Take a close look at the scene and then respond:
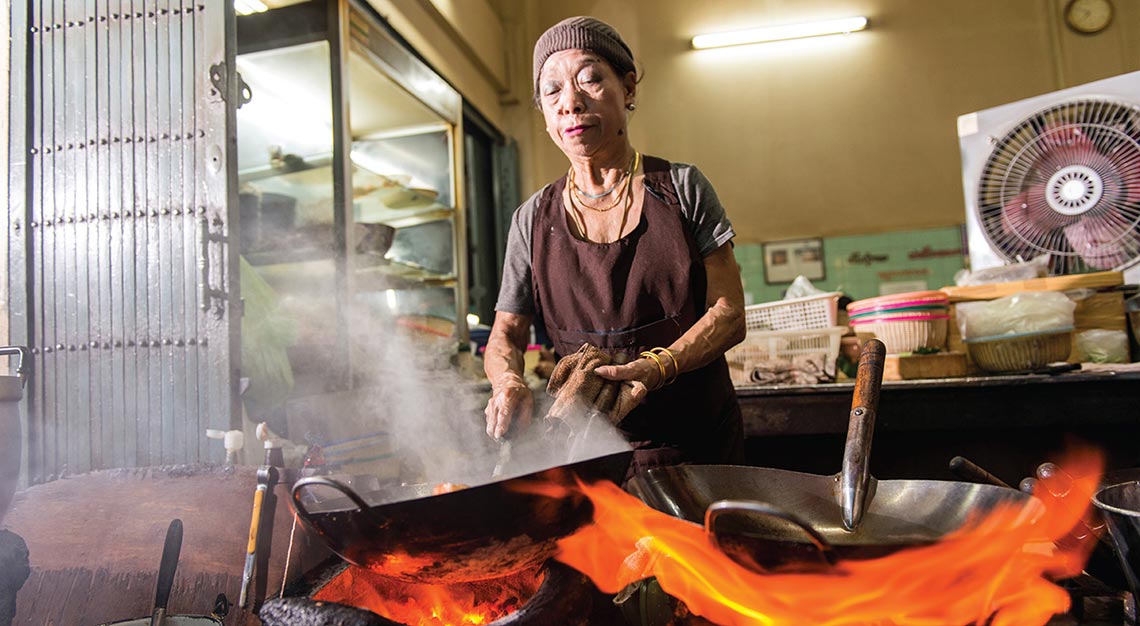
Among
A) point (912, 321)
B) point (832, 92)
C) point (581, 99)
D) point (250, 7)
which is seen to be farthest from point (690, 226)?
point (832, 92)

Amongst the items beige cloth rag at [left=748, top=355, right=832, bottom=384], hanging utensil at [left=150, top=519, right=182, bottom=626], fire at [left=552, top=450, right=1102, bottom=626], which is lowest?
hanging utensil at [left=150, top=519, right=182, bottom=626]

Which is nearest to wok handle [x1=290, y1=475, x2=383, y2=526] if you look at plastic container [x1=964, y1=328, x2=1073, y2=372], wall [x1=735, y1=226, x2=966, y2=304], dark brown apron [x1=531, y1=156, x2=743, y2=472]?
dark brown apron [x1=531, y1=156, x2=743, y2=472]

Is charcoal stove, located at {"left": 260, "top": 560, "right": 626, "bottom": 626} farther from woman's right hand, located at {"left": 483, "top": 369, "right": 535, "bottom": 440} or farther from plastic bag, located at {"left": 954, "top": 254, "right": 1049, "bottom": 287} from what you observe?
plastic bag, located at {"left": 954, "top": 254, "right": 1049, "bottom": 287}

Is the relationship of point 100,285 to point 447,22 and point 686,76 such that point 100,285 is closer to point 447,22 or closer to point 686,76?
point 447,22

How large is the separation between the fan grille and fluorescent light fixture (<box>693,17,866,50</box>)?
362 centimetres

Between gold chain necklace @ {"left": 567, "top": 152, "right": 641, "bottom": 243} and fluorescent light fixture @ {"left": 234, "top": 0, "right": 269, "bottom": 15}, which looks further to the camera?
A: fluorescent light fixture @ {"left": 234, "top": 0, "right": 269, "bottom": 15}

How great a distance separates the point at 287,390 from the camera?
120 inches

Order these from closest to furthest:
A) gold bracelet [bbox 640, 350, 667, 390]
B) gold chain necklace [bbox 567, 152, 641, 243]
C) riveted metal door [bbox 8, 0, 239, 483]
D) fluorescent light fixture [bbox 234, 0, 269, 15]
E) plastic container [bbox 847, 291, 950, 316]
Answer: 1. gold bracelet [bbox 640, 350, 667, 390]
2. gold chain necklace [bbox 567, 152, 641, 243]
3. riveted metal door [bbox 8, 0, 239, 483]
4. plastic container [bbox 847, 291, 950, 316]
5. fluorescent light fixture [bbox 234, 0, 269, 15]

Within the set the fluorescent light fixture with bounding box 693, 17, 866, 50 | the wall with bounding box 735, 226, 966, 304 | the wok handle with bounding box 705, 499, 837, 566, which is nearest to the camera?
the wok handle with bounding box 705, 499, 837, 566

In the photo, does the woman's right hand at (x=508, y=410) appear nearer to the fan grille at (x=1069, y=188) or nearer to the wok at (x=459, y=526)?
the wok at (x=459, y=526)

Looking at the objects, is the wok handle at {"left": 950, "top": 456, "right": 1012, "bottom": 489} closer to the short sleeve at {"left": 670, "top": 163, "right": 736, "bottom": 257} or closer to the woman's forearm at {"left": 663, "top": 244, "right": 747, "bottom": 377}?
the woman's forearm at {"left": 663, "top": 244, "right": 747, "bottom": 377}

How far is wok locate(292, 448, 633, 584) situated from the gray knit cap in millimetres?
1100

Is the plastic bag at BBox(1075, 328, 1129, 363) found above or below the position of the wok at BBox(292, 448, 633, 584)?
above

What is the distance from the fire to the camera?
3.11ft
